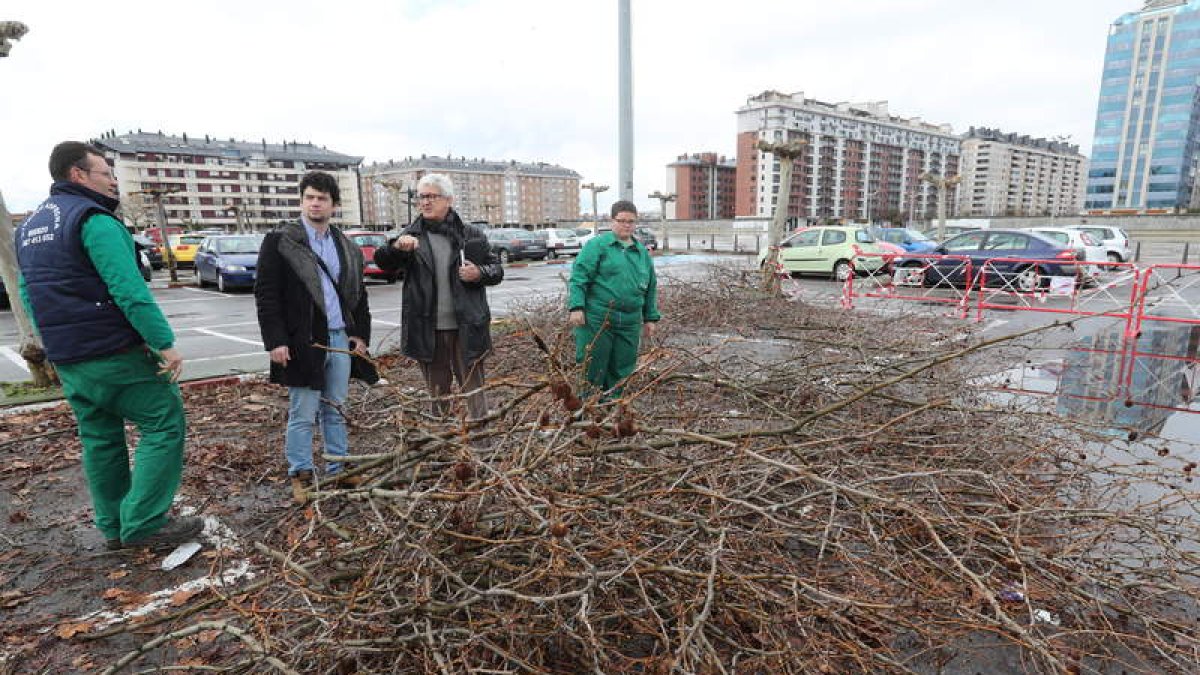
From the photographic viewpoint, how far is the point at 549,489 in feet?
6.47

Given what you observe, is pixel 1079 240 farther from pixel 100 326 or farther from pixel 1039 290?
pixel 100 326

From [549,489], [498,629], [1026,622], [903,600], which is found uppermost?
[549,489]

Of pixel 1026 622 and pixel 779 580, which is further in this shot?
pixel 1026 622

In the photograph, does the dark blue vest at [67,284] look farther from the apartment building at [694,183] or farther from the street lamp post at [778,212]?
the apartment building at [694,183]

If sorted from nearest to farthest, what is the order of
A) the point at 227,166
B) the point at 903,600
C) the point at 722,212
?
the point at 903,600
the point at 227,166
the point at 722,212

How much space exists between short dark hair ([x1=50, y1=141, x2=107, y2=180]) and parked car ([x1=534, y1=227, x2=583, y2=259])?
2721 cm

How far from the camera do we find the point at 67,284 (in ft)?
9.73

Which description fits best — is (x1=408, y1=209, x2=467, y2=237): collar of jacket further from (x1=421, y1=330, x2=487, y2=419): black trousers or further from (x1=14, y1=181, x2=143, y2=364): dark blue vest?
(x1=14, y1=181, x2=143, y2=364): dark blue vest

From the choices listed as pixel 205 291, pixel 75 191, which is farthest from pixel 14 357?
pixel 205 291

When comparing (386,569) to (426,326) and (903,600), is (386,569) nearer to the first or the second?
(903,600)

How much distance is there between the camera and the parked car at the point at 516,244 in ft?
91.8

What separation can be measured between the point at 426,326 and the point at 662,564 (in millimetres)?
2698

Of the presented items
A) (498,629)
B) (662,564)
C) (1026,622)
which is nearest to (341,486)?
(498,629)

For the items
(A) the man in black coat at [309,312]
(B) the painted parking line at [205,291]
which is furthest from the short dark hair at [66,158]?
(B) the painted parking line at [205,291]
